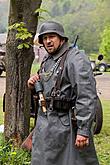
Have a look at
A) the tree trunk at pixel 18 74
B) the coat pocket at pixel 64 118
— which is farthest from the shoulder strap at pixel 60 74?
the tree trunk at pixel 18 74

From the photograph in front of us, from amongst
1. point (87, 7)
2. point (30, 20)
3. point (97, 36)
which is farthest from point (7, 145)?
point (87, 7)

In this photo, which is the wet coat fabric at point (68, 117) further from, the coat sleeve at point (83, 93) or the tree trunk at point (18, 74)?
the tree trunk at point (18, 74)

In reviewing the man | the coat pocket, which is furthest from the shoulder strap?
the coat pocket

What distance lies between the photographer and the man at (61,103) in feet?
13.4

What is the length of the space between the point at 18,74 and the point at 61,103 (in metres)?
2.29

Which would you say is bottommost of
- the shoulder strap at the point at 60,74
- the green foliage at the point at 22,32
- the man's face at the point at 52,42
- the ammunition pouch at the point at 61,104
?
the ammunition pouch at the point at 61,104

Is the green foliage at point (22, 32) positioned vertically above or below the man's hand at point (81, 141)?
above

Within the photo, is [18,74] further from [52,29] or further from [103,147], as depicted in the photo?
[52,29]

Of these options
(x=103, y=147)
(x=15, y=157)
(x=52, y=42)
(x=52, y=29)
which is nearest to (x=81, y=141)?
(x=52, y=42)

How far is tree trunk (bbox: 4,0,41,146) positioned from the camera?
248 inches

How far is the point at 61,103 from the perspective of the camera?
418 centimetres

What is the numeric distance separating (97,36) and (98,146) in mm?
71521

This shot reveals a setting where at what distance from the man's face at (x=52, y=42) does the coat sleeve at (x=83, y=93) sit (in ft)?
0.81

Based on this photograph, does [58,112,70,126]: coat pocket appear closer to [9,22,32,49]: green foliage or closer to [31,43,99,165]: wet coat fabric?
[31,43,99,165]: wet coat fabric
